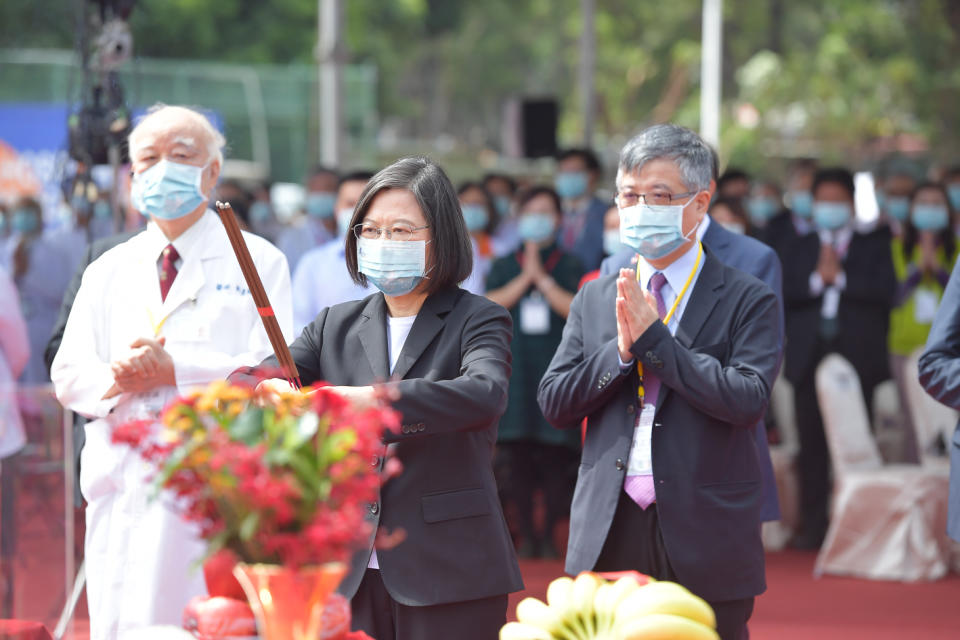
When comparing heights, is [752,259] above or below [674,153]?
below

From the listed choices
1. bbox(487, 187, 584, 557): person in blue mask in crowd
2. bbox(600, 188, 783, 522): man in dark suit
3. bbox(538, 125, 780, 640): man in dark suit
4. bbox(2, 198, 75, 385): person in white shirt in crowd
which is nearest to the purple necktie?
bbox(538, 125, 780, 640): man in dark suit

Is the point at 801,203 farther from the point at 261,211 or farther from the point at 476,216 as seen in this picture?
the point at 261,211

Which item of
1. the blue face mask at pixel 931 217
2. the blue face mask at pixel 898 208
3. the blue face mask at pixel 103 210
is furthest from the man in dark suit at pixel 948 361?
the blue face mask at pixel 103 210

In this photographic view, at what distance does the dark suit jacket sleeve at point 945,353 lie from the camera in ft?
11.3

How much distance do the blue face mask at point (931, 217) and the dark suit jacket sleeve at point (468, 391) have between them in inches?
242

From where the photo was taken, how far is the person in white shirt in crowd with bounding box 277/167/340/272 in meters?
8.30

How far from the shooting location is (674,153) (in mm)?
3449

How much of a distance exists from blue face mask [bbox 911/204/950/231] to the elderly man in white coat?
5.74 m

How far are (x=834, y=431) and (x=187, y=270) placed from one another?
15.1 feet

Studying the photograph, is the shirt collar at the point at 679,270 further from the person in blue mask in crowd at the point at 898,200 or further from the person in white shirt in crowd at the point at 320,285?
the person in blue mask in crowd at the point at 898,200

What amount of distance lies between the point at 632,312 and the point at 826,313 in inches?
203

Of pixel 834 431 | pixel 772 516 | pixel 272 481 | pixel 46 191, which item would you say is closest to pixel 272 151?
pixel 46 191

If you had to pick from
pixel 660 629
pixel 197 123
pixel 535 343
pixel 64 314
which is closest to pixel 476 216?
pixel 535 343

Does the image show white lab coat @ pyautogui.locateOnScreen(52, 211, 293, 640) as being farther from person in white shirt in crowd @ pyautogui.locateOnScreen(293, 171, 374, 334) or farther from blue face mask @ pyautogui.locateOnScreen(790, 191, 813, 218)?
blue face mask @ pyautogui.locateOnScreen(790, 191, 813, 218)
